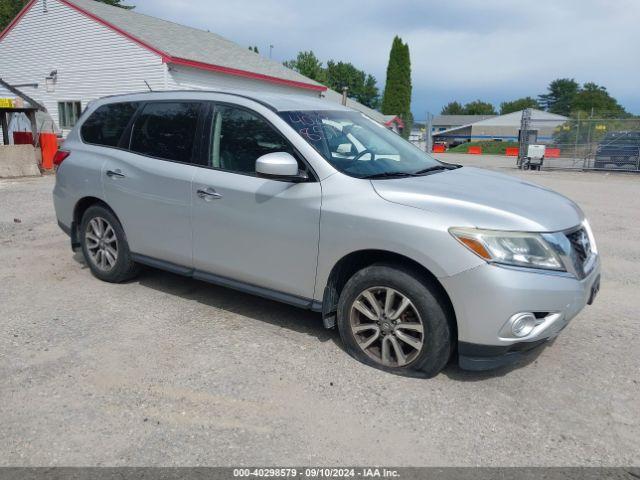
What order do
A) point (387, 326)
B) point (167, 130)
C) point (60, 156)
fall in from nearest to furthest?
point (387, 326), point (167, 130), point (60, 156)

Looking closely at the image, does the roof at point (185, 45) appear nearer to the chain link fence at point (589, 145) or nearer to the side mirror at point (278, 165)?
the chain link fence at point (589, 145)

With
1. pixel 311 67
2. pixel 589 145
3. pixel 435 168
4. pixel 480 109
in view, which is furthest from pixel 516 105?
pixel 435 168

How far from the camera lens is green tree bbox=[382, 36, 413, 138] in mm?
69438

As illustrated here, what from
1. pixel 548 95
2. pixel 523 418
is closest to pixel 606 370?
pixel 523 418

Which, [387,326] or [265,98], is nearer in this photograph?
[387,326]

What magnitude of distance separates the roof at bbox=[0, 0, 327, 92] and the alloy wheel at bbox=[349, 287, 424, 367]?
17.1 metres

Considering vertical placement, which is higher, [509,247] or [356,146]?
[356,146]

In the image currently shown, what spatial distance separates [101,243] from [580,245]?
4273mm

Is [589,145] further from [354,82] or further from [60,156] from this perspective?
[354,82]

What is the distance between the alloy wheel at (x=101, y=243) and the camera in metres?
5.20

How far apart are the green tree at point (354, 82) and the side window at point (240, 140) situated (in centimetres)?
9171

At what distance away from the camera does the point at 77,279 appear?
18.2 ft

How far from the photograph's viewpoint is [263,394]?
10.8 ft

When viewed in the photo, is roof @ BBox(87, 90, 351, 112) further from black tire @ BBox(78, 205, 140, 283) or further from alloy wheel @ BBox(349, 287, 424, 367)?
alloy wheel @ BBox(349, 287, 424, 367)
